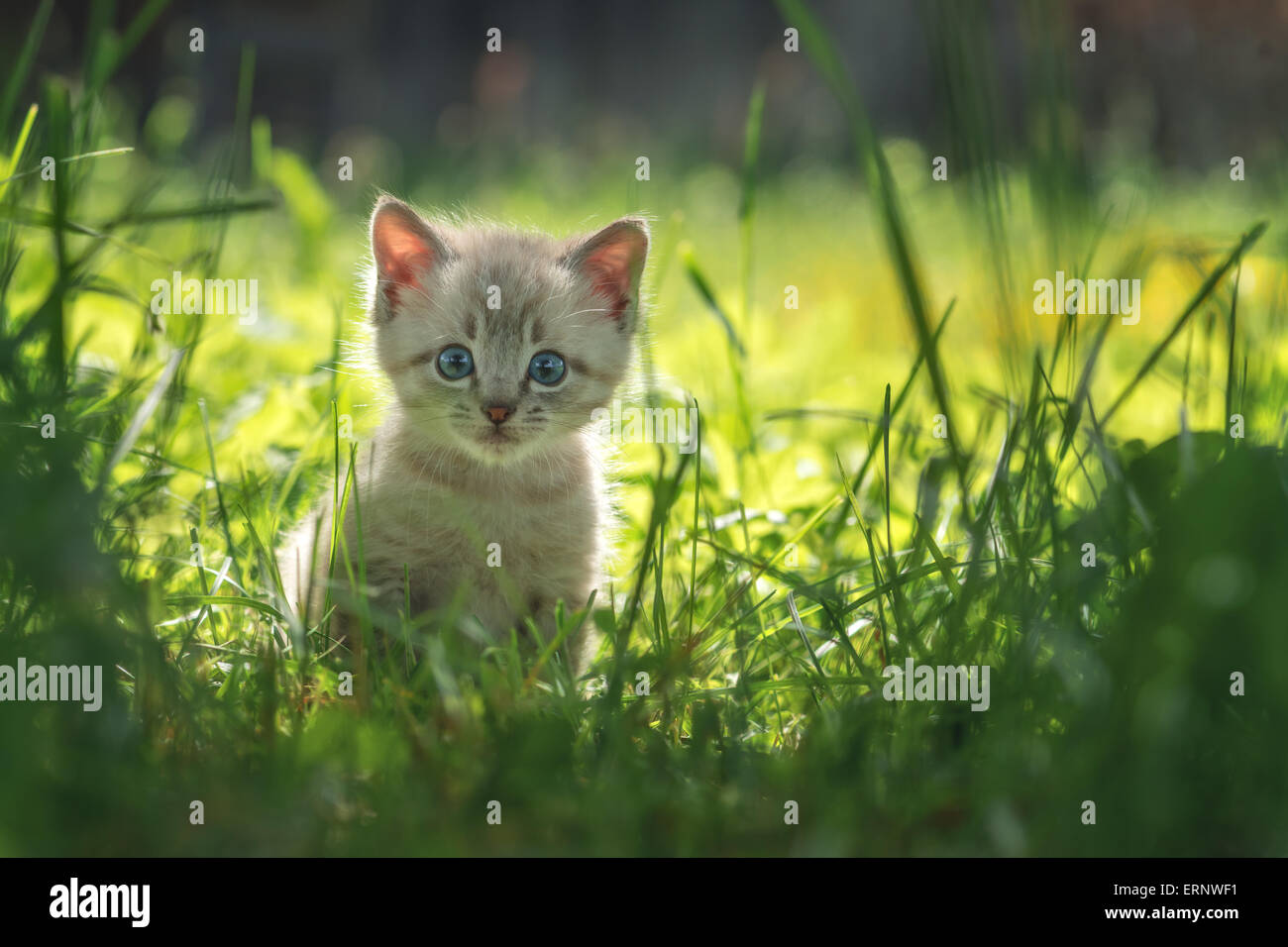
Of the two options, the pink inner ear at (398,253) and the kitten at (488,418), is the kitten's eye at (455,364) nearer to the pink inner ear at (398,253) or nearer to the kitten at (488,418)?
the kitten at (488,418)

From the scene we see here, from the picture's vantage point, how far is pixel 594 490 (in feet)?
7.88

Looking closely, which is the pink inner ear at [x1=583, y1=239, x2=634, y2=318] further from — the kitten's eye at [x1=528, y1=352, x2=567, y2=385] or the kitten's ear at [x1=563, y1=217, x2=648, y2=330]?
the kitten's eye at [x1=528, y1=352, x2=567, y2=385]

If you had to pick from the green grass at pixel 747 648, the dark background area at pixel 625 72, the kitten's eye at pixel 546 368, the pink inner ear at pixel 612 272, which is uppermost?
the dark background area at pixel 625 72

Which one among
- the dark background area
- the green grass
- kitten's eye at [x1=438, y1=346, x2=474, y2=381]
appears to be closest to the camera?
the green grass

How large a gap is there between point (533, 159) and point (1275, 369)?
6517 mm

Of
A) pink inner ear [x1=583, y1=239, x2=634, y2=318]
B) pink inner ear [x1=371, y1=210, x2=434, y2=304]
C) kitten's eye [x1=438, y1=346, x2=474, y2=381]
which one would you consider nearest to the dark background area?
pink inner ear [x1=371, y1=210, x2=434, y2=304]

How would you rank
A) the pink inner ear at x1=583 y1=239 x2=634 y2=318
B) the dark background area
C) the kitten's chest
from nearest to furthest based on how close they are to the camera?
the kitten's chest < the pink inner ear at x1=583 y1=239 x2=634 y2=318 < the dark background area

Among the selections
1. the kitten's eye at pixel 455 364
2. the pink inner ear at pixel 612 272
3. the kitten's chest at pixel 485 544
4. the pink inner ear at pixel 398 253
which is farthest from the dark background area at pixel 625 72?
the kitten's chest at pixel 485 544

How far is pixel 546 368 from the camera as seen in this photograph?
89.3 inches

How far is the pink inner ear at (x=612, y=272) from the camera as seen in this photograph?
93.0 inches

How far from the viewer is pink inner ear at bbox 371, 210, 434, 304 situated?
2.30 meters

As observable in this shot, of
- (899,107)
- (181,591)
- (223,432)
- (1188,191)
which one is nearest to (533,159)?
(899,107)

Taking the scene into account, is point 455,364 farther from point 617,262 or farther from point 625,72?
point 625,72
